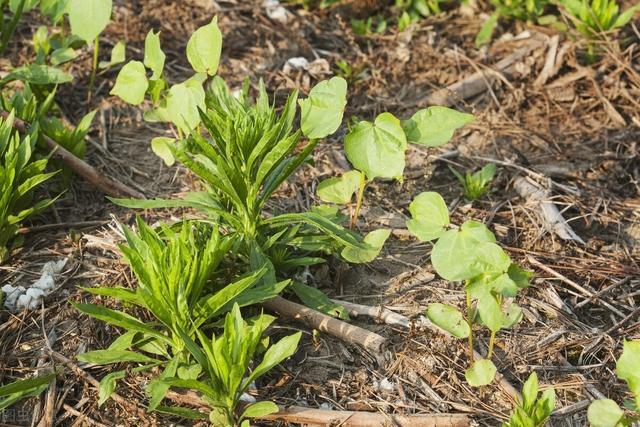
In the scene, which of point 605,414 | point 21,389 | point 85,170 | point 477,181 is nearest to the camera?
point 605,414

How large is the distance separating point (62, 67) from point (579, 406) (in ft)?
8.97

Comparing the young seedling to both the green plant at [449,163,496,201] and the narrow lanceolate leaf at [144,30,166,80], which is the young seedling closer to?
the narrow lanceolate leaf at [144,30,166,80]

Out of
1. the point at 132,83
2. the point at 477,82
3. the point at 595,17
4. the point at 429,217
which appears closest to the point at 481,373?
the point at 429,217

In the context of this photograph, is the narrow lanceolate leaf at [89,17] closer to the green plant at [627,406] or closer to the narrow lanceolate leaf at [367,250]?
the narrow lanceolate leaf at [367,250]

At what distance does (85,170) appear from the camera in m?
2.97

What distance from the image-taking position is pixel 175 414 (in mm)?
2115

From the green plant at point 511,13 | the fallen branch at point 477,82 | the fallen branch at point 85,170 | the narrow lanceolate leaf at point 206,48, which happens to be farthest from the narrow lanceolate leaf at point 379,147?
the green plant at point 511,13

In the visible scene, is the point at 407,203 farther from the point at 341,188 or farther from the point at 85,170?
the point at 85,170

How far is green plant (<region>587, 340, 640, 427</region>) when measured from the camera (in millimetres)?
1988

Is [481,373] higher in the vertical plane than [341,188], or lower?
lower

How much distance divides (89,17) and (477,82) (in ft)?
6.22

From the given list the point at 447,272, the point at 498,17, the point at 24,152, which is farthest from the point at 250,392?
the point at 498,17

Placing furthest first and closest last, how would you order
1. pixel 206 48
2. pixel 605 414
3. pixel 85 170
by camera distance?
1. pixel 85 170
2. pixel 206 48
3. pixel 605 414

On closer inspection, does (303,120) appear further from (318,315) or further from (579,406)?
(579,406)
